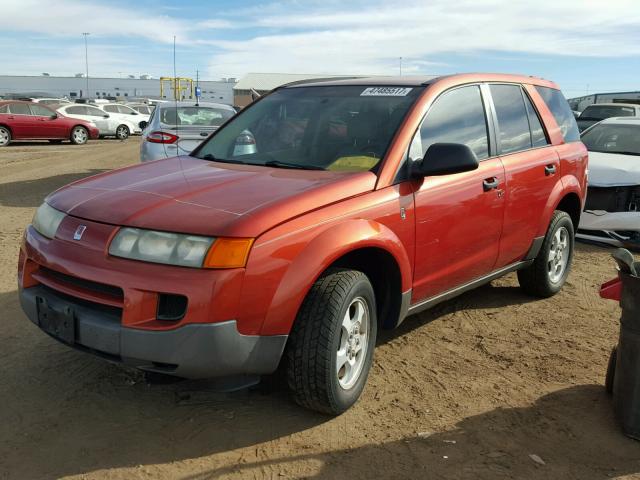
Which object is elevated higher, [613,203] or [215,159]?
[215,159]

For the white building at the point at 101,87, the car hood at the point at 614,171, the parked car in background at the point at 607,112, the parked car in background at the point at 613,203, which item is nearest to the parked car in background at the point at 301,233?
the parked car in background at the point at 613,203

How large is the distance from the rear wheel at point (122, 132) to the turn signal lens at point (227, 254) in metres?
24.5

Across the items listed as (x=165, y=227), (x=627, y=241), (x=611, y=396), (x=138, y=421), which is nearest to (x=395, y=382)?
(x=611, y=396)

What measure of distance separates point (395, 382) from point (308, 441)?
2.76 feet

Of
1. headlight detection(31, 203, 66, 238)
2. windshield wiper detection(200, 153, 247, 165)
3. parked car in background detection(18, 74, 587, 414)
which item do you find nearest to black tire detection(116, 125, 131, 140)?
parked car in background detection(18, 74, 587, 414)

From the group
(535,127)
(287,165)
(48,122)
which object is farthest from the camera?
(48,122)

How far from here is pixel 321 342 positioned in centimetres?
298

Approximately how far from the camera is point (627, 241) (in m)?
7.37

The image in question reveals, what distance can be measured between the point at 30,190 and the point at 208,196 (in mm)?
8994

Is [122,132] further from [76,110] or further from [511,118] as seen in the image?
[511,118]

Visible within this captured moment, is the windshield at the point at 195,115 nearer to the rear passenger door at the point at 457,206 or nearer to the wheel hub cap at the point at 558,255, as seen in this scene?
the wheel hub cap at the point at 558,255

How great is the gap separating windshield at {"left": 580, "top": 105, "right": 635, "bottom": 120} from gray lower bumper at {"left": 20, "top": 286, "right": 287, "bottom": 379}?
18614 millimetres

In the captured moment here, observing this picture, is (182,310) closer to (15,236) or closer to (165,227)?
(165,227)

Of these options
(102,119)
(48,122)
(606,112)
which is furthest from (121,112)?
(606,112)
